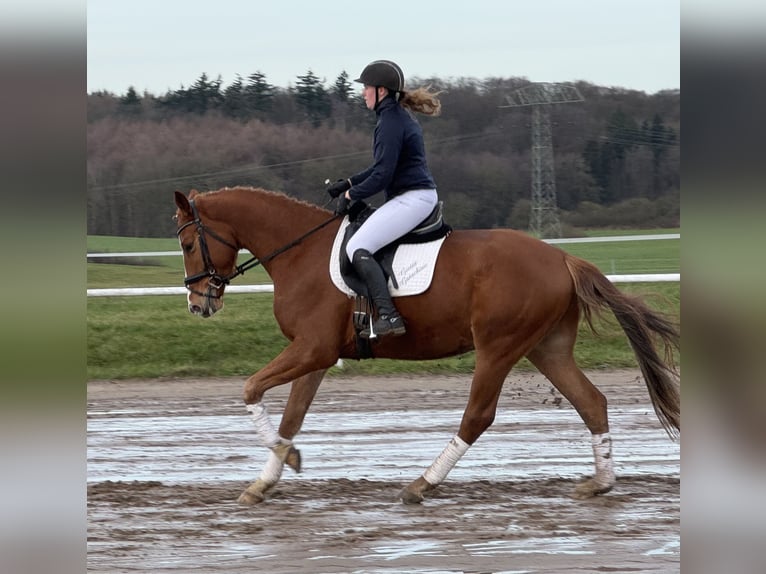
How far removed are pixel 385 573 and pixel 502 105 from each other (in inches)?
469

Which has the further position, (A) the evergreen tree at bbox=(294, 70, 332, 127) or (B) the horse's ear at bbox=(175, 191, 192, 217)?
(A) the evergreen tree at bbox=(294, 70, 332, 127)

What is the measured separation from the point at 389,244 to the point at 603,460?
5.83ft

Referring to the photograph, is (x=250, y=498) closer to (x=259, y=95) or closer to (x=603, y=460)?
(x=603, y=460)

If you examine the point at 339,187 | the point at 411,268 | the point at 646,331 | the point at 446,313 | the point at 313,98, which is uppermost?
the point at 313,98

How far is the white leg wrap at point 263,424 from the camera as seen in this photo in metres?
5.86

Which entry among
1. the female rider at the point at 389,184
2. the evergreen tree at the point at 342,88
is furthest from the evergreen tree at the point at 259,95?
the female rider at the point at 389,184

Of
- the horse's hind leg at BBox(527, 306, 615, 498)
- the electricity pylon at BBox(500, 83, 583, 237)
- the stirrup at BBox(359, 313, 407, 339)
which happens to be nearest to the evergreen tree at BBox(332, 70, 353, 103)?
the electricity pylon at BBox(500, 83, 583, 237)

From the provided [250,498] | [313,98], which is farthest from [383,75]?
[313,98]

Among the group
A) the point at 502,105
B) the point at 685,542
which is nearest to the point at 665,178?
the point at 502,105

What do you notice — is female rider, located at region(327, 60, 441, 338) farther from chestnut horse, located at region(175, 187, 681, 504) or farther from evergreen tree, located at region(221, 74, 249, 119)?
evergreen tree, located at region(221, 74, 249, 119)

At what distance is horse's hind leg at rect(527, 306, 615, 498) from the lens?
5.91m

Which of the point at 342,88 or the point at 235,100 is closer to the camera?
the point at 342,88

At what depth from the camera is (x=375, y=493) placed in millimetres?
6016

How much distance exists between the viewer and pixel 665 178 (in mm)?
15531
